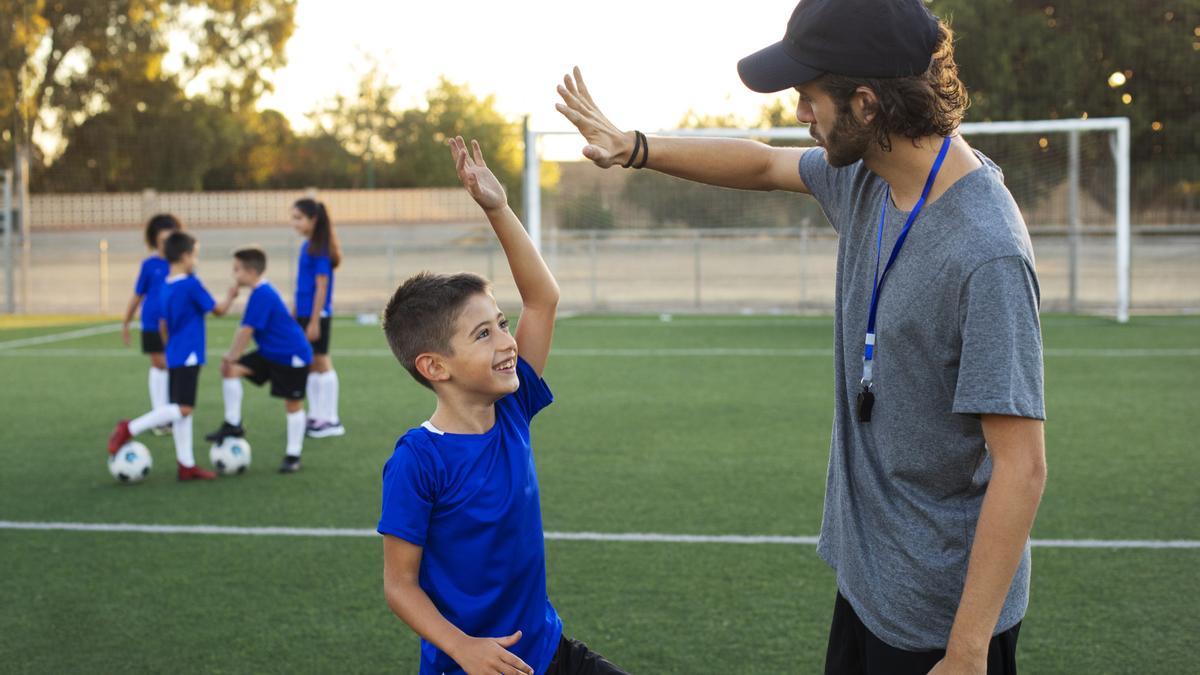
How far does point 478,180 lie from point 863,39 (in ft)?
3.32

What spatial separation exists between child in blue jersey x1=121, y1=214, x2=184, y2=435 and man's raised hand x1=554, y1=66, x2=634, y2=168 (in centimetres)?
722

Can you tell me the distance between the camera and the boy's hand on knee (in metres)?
2.48

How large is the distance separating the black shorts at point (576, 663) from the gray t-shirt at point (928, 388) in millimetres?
719

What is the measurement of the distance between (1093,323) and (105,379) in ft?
41.8

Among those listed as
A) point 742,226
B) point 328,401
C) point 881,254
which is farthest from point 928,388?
point 742,226

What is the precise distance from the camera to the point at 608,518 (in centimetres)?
650

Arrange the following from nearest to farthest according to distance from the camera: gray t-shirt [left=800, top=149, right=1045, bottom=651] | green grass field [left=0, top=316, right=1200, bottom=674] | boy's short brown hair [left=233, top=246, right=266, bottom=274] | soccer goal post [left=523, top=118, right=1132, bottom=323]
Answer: gray t-shirt [left=800, top=149, right=1045, bottom=651]
green grass field [left=0, top=316, right=1200, bottom=674]
boy's short brown hair [left=233, top=246, right=266, bottom=274]
soccer goal post [left=523, top=118, right=1132, bottom=323]

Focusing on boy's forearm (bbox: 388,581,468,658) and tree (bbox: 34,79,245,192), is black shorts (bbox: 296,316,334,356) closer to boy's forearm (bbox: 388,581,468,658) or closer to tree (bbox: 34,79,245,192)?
boy's forearm (bbox: 388,581,468,658)

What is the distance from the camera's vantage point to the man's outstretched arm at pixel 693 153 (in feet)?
8.63

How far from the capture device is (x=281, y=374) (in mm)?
8141

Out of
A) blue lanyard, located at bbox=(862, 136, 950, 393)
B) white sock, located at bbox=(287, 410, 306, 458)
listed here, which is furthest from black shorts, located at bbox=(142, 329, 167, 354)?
blue lanyard, located at bbox=(862, 136, 950, 393)

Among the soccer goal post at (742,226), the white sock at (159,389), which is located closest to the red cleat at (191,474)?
the white sock at (159,389)

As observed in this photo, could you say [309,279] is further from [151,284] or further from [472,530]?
[472,530]

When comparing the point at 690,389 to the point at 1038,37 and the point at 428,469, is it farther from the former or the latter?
the point at 1038,37
